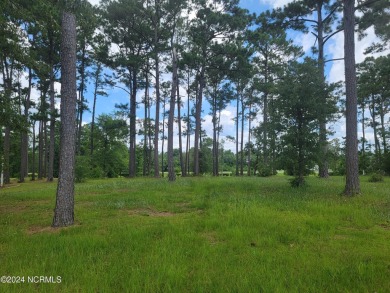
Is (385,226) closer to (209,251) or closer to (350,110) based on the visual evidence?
(209,251)

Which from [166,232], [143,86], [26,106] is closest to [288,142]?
[166,232]

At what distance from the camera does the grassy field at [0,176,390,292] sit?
2867 millimetres

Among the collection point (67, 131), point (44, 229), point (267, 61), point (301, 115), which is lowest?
point (44, 229)

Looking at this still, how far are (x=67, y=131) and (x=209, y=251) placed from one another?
4445mm

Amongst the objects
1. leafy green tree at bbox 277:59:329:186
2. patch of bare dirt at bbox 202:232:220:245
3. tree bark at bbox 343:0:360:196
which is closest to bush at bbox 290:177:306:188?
leafy green tree at bbox 277:59:329:186

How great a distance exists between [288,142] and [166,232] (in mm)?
7968

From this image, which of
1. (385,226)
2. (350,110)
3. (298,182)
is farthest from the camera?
(298,182)

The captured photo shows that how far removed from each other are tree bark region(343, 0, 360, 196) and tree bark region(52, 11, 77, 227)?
29.7 ft

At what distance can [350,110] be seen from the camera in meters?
9.10

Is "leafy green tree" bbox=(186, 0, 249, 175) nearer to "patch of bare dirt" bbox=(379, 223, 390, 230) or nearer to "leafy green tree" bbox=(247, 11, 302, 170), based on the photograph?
"leafy green tree" bbox=(247, 11, 302, 170)

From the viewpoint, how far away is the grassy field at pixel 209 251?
113 inches

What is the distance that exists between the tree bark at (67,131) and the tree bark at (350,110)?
9048 mm

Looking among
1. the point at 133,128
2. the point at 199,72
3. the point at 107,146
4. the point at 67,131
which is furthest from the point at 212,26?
the point at 107,146

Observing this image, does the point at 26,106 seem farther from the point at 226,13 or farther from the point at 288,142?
the point at 288,142
